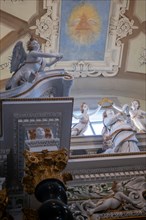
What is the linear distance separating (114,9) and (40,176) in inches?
278

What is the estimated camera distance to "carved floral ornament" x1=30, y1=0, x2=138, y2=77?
39.2 feet

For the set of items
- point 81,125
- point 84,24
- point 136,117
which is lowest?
point 81,125

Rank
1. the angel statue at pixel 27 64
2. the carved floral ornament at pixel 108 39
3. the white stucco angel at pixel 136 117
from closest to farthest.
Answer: the angel statue at pixel 27 64
the white stucco angel at pixel 136 117
the carved floral ornament at pixel 108 39

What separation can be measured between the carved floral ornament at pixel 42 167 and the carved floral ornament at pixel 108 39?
20.1 feet

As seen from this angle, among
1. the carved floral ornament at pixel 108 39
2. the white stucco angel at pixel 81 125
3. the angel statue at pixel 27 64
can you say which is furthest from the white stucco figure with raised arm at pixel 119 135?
the carved floral ornament at pixel 108 39

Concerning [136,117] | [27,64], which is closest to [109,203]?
[27,64]

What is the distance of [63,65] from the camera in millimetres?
12617

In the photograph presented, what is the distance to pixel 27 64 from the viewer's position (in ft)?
27.0

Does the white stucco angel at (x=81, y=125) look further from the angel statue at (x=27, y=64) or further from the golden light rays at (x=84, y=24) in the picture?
the golden light rays at (x=84, y=24)

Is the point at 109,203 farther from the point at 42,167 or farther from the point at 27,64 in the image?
the point at 27,64

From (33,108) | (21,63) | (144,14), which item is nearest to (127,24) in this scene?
(144,14)

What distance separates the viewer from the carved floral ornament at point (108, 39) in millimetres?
11945

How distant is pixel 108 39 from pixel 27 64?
15.4 feet

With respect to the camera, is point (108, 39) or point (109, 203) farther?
point (108, 39)
